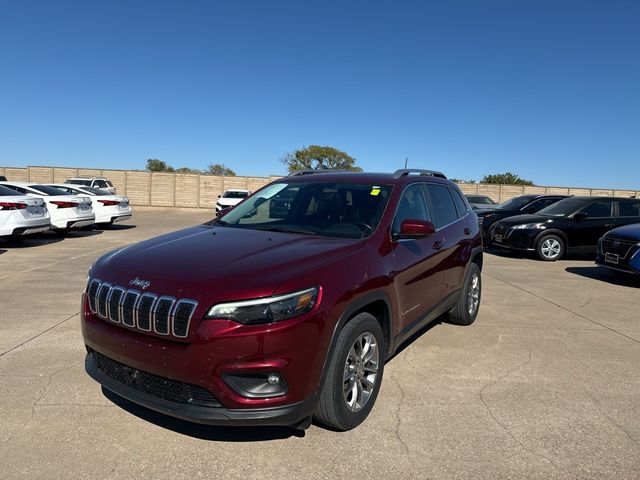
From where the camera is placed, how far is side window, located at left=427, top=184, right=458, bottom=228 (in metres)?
4.63

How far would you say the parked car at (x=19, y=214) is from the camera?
10.5 m

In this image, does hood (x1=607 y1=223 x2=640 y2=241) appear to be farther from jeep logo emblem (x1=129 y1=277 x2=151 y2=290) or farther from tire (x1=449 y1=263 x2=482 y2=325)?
jeep logo emblem (x1=129 y1=277 x2=151 y2=290)

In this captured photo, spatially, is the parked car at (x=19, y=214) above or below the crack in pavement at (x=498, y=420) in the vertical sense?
above

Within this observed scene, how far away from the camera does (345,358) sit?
9.24ft

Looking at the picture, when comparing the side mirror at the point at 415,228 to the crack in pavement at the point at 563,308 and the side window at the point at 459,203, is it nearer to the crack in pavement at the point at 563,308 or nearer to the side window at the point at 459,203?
the side window at the point at 459,203

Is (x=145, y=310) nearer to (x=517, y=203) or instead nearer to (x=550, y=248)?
(x=550, y=248)

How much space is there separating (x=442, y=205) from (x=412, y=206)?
36.5 inches

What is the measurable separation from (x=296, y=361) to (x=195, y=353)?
54 cm

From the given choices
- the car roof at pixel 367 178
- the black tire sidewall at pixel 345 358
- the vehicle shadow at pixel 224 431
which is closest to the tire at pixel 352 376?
the black tire sidewall at pixel 345 358

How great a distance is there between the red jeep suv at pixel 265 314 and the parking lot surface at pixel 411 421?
0.34 metres

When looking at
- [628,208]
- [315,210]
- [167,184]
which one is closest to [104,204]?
[315,210]

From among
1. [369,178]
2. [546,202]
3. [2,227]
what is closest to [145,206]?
[2,227]

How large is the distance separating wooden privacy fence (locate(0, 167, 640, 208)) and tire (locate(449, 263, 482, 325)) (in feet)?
105

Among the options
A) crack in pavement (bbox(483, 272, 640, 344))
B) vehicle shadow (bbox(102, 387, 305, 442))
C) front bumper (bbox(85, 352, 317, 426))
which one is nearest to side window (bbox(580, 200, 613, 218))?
crack in pavement (bbox(483, 272, 640, 344))
